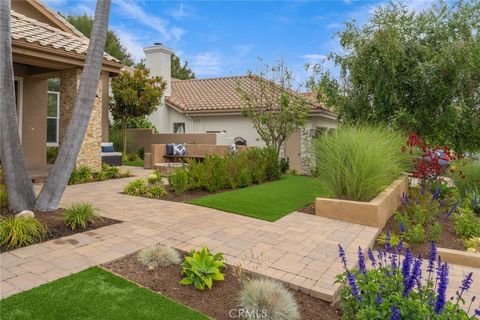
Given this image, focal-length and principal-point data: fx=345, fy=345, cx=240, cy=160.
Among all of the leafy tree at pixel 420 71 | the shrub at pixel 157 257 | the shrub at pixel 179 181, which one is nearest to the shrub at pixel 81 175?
the shrub at pixel 179 181

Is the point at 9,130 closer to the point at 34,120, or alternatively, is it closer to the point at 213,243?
the point at 213,243

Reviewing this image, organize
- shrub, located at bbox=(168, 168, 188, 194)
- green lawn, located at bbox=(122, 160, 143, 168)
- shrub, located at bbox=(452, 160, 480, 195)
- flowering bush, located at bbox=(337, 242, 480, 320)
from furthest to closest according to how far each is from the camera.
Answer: green lawn, located at bbox=(122, 160, 143, 168), shrub, located at bbox=(452, 160, 480, 195), shrub, located at bbox=(168, 168, 188, 194), flowering bush, located at bbox=(337, 242, 480, 320)

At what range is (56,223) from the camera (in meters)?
5.17

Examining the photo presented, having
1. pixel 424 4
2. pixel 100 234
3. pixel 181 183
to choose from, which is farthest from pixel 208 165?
pixel 424 4

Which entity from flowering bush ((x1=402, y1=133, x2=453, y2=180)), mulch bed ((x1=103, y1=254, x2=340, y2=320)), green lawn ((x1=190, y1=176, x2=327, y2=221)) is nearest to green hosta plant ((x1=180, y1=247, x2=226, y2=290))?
mulch bed ((x1=103, y1=254, x2=340, y2=320))

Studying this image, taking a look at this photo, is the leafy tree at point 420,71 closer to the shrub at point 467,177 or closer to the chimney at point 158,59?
the shrub at point 467,177

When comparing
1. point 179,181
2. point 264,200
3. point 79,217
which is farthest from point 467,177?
point 79,217

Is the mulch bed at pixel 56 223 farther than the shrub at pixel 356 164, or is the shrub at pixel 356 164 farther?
the shrub at pixel 356 164

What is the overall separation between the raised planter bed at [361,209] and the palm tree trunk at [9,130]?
5.25m

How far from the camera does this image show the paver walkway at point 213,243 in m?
3.75

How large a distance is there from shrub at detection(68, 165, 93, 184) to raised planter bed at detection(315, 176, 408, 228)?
6.76 m

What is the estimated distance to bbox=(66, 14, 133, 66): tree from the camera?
104ft

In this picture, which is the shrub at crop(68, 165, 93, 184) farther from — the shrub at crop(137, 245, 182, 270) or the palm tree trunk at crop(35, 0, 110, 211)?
the shrub at crop(137, 245, 182, 270)

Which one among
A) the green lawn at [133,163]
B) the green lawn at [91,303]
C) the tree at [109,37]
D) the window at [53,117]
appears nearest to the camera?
the green lawn at [91,303]
